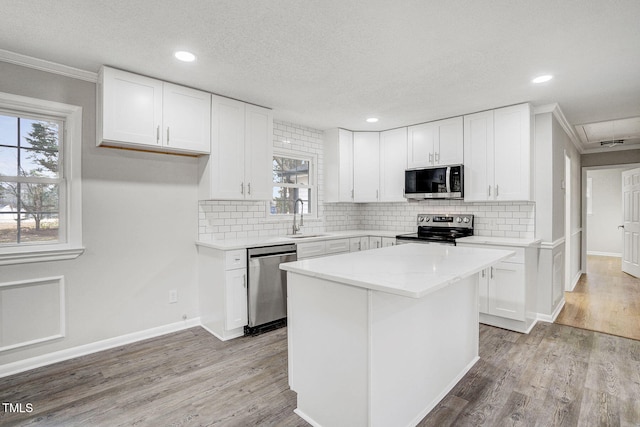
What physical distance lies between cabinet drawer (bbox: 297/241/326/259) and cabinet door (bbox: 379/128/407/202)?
138cm

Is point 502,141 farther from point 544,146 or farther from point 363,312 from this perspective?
point 363,312

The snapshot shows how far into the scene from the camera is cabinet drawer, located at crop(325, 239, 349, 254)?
411 cm

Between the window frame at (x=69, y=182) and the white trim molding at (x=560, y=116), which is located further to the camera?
the white trim molding at (x=560, y=116)

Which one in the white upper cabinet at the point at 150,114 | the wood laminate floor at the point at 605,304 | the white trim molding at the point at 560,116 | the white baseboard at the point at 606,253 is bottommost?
the wood laminate floor at the point at 605,304

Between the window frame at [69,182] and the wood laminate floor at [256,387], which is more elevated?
the window frame at [69,182]

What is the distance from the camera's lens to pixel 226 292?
3158 mm

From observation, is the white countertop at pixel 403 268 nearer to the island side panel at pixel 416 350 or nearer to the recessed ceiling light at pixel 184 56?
the island side panel at pixel 416 350

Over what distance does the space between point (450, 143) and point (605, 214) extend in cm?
677

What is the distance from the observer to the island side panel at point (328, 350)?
1.68 metres

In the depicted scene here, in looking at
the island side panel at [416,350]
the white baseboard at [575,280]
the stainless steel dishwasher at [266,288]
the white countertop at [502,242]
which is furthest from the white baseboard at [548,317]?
the stainless steel dishwasher at [266,288]

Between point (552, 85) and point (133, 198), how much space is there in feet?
13.4

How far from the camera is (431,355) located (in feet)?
6.85

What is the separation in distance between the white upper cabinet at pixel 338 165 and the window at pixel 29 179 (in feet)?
10.2

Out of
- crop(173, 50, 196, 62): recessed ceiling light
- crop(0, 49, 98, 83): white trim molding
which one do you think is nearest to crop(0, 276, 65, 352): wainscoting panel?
crop(0, 49, 98, 83): white trim molding
